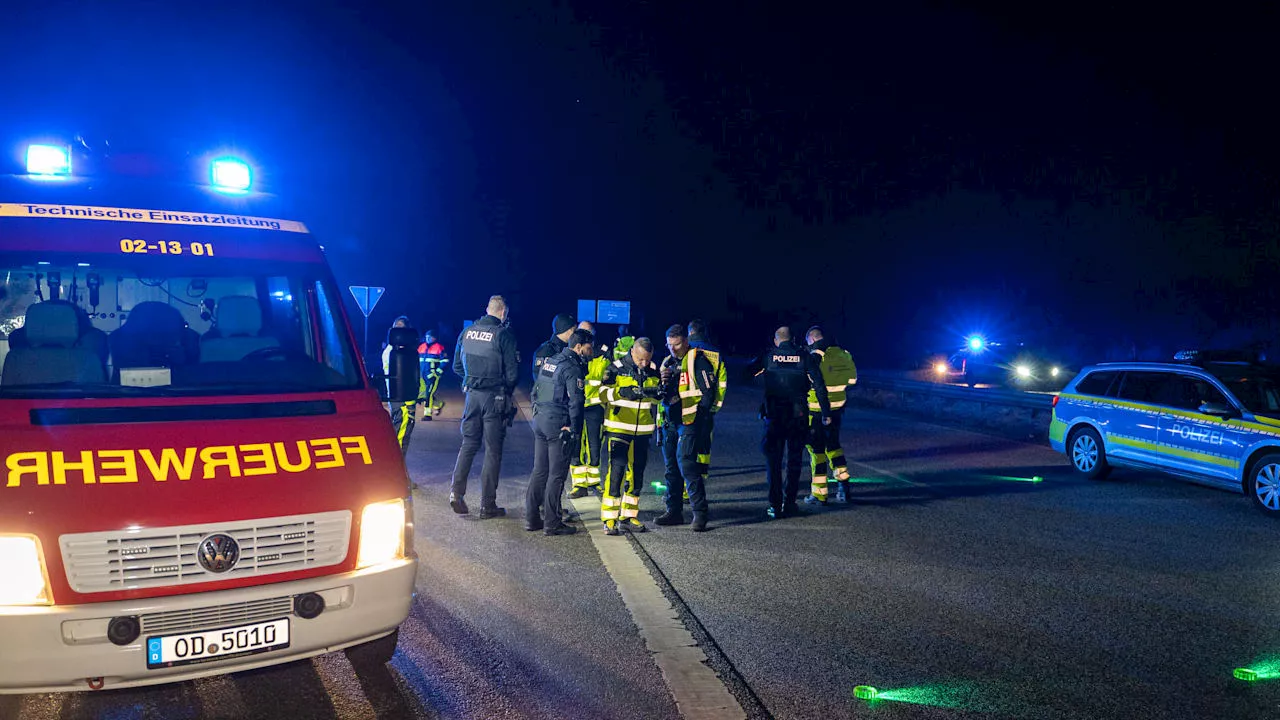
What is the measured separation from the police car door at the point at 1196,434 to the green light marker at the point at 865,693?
7.09 meters

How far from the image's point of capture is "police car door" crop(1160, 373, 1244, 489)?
9.73 meters

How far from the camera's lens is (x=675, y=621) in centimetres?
567

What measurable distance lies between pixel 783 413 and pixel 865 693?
14.8ft

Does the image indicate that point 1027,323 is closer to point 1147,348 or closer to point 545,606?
point 1147,348

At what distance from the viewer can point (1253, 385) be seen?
32.9ft

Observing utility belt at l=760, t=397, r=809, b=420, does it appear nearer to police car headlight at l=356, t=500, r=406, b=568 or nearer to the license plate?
police car headlight at l=356, t=500, r=406, b=568

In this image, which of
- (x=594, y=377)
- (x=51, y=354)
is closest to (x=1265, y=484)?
(x=594, y=377)

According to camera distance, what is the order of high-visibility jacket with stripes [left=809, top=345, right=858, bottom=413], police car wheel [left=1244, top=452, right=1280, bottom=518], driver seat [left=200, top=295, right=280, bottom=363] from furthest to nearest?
1. high-visibility jacket with stripes [left=809, top=345, right=858, bottom=413]
2. police car wheel [left=1244, top=452, right=1280, bottom=518]
3. driver seat [left=200, top=295, right=280, bottom=363]

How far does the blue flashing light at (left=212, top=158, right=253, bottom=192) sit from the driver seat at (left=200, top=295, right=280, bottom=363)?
0.78 m

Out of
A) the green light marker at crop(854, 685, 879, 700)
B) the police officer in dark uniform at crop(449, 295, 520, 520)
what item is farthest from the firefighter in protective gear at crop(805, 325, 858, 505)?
the green light marker at crop(854, 685, 879, 700)

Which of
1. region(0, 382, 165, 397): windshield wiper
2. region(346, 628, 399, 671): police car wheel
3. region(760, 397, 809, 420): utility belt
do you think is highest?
region(0, 382, 165, 397): windshield wiper

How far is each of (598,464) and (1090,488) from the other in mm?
5707

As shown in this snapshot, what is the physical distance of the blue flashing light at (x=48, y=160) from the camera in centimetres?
551

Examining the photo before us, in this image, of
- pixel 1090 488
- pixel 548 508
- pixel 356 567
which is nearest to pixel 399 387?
pixel 356 567
